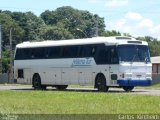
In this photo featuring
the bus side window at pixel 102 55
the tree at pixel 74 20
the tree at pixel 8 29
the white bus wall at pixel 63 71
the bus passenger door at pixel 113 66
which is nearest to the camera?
the bus passenger door at pixel 113 66

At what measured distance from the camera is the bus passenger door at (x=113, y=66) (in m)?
32.0

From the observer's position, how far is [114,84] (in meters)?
32.1

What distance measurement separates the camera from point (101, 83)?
32750 mm

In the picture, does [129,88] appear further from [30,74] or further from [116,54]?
[30,74]

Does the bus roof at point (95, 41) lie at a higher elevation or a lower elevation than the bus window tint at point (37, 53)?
higher

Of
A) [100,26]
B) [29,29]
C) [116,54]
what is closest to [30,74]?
[116,54]

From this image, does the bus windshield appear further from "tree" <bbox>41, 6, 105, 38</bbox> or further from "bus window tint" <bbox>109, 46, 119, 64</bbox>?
"tree" <bbox>41, 6, 105, 38</bbox>

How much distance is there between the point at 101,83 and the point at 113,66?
1.40 m

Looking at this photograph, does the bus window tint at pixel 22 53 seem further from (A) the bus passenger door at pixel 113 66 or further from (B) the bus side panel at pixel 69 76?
(A) the bus passenger door at pixel 113 66

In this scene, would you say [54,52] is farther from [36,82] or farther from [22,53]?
[22,53]

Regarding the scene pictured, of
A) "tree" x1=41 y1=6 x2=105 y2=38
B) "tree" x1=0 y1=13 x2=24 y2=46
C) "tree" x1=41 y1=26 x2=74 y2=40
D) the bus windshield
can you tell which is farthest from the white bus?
"tree" x1=41 y1=6 x2=105 y2=38

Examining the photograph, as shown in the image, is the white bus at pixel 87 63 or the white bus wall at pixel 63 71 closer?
the white bus at pixel 87 63

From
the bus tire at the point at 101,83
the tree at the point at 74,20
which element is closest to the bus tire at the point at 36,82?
the bus tire at the point at 101,83

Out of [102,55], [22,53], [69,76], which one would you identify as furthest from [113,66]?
[22,53]
